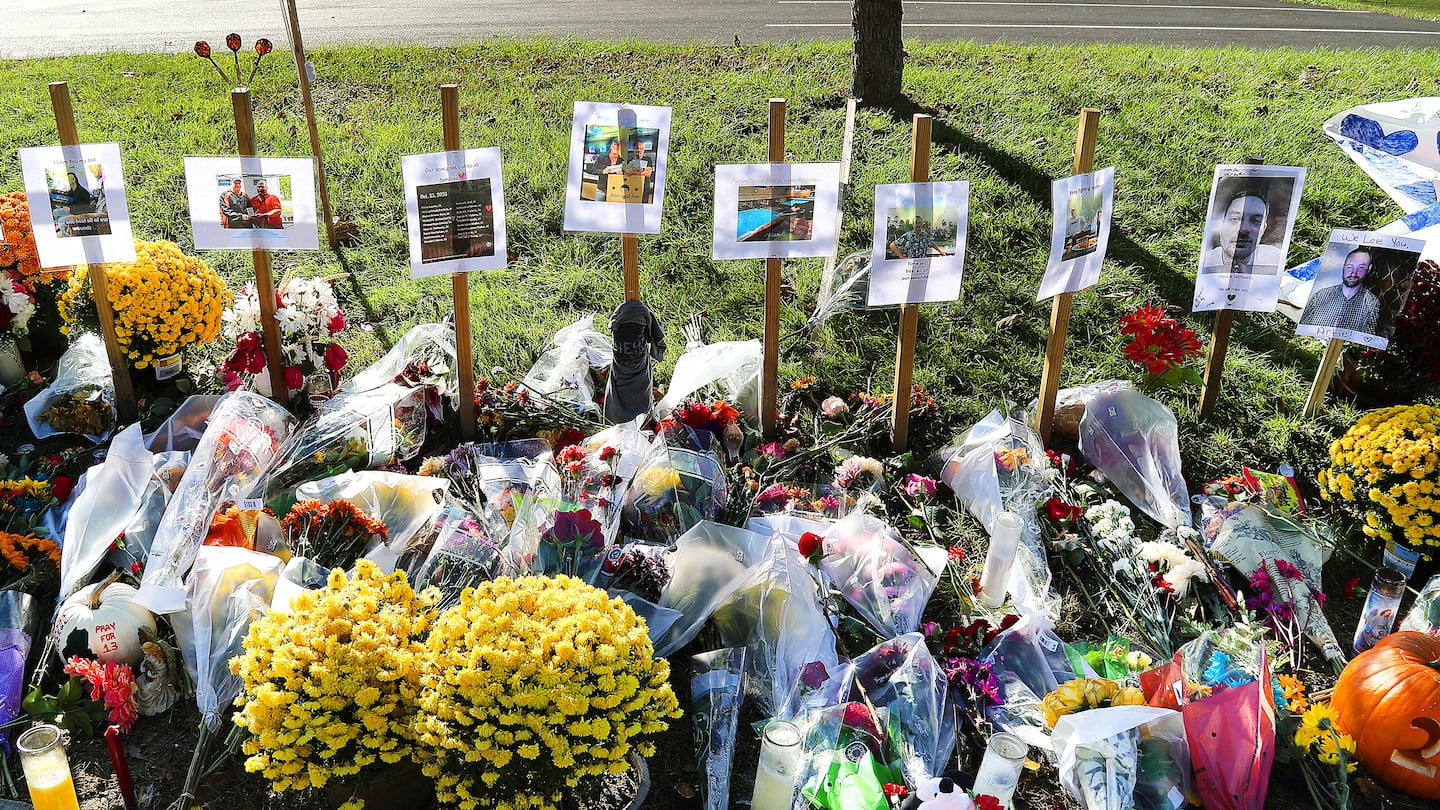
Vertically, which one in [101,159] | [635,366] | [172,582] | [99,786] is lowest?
[99,786]

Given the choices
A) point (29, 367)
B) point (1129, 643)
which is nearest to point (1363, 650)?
point (1129, 643)

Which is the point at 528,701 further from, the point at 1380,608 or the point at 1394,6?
the point at 1394,6

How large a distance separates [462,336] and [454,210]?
530mm

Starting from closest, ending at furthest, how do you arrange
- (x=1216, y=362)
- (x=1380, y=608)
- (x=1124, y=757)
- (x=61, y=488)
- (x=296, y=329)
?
(x=1124, y=757) < (x=1380, y=608) < (x=61, y=488) < (x=296, y=329) < (x=1216, y=362)

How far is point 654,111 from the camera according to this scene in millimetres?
3857

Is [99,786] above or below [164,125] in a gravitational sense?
below

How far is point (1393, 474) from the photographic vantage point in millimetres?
3494

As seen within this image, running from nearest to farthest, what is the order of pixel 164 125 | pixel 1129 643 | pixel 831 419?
pixel 1129 643 → pixel 831 419 → pixel 164 125

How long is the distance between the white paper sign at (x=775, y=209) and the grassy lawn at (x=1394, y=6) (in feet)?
36.0

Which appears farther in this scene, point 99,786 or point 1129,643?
point 1129,643

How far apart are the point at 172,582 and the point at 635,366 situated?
5.76 ft

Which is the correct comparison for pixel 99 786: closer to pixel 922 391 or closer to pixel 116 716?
pixel 116 716

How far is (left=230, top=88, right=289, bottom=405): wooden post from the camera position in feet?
12.3

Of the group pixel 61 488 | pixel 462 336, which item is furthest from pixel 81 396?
pixel 462 336
